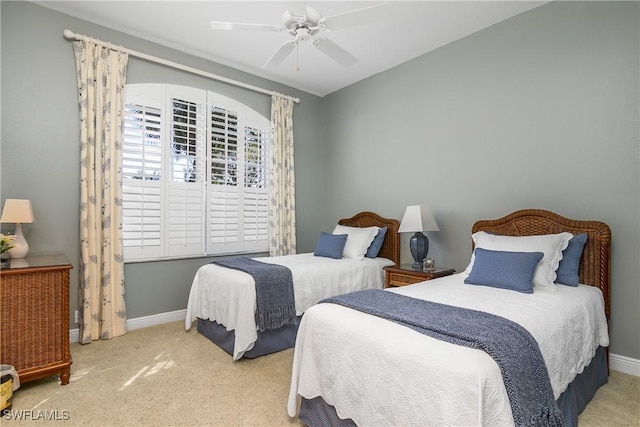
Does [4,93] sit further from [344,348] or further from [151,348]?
[344,348]

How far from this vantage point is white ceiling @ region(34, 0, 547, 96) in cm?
303

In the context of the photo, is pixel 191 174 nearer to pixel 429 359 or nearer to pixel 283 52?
pixel 283 52

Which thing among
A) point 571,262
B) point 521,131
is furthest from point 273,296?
point 521,131

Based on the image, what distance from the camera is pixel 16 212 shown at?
105 inches

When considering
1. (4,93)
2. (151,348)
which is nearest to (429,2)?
(4,93)

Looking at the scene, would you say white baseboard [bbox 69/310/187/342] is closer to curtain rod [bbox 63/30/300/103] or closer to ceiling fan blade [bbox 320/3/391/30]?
curtain rod [bbox 63/30/300/103]

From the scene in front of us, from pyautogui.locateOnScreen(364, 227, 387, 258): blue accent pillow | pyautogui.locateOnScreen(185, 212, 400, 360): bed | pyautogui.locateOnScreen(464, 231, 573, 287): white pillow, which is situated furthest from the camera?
pyautogui.locateOnScreen(364, 227, 387, 258): blue accent pillow

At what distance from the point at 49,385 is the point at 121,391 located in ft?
1.81

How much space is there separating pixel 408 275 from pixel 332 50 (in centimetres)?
216

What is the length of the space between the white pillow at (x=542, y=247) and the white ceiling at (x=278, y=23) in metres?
1.96

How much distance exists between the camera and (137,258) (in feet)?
11.7

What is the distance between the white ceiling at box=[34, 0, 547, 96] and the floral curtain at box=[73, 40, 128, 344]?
1.36 feet

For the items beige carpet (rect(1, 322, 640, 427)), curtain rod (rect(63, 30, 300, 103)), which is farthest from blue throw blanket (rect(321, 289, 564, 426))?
curtain rod (rect(63, 30, 300, 103))

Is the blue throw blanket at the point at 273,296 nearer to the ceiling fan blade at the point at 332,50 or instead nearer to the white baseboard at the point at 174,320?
the white baseboard at the point at 174,320
